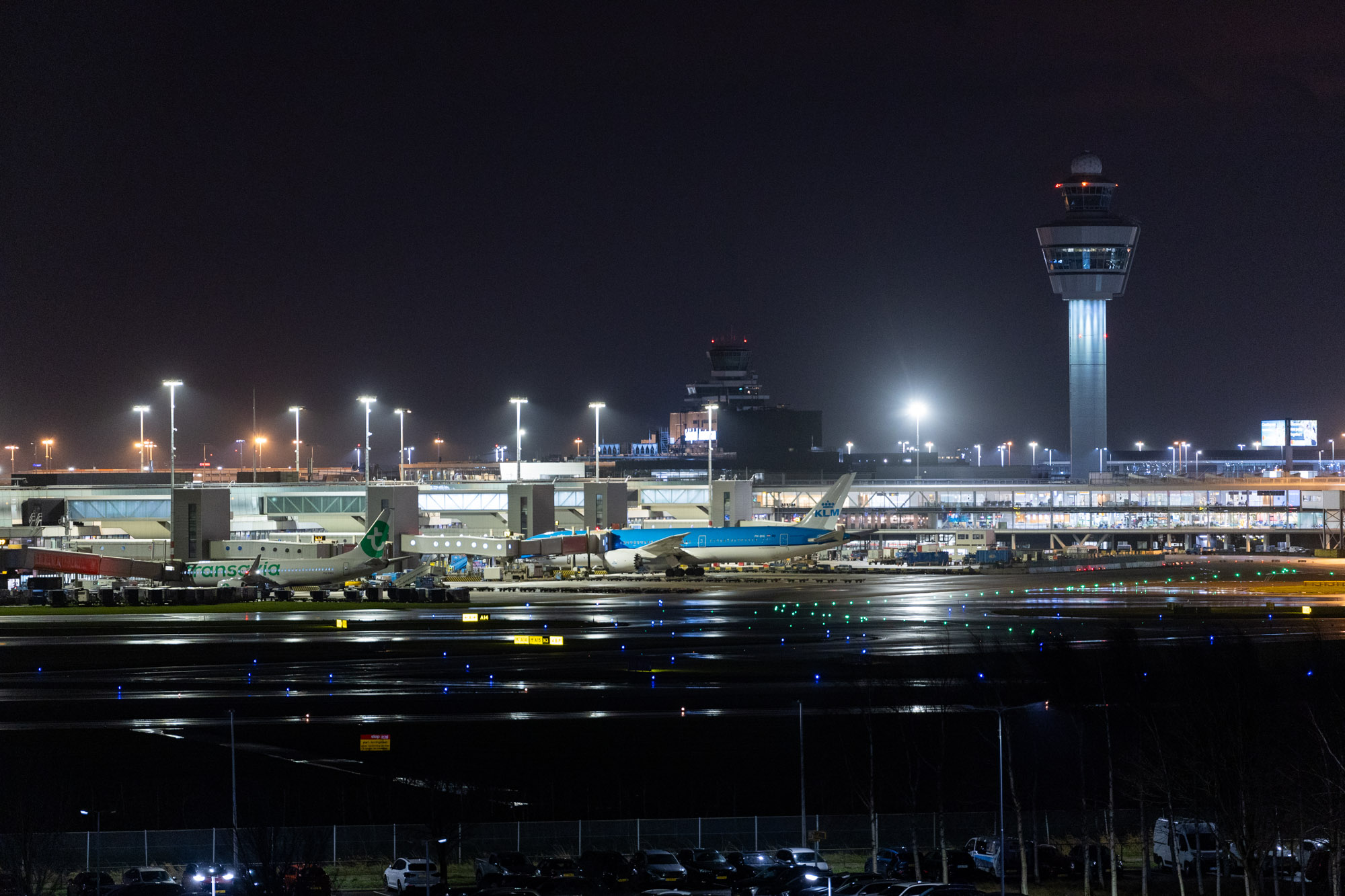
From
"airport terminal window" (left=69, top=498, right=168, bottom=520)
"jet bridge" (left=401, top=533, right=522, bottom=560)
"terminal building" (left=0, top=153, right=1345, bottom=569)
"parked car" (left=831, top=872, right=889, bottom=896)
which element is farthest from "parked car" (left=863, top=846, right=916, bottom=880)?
"airport terminal window" (left=69, top=498, right=168, bottom=520)

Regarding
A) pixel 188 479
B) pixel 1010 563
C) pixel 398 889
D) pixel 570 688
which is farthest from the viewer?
pixel 188 479

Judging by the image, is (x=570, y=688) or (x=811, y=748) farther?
(x=570, y=688)

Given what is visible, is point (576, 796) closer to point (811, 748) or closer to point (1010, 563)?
point (811, 748)

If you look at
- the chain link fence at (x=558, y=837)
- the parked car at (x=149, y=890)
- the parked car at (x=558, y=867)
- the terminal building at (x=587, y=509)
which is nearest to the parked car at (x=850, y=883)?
the chain link fence at (x=558, y=837)

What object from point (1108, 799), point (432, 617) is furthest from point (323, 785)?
point (432, 617)

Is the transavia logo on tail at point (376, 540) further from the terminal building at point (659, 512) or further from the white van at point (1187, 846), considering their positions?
the white van at point (1187, 846)

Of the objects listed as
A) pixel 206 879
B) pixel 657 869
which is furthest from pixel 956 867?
pixel 206 879

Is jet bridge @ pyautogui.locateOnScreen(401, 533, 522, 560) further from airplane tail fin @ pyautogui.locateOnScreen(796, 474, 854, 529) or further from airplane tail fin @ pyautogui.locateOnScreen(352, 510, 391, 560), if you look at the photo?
airplane tail fin @ pyautogui.locateOnScreen(796, 474, 854, 529)
